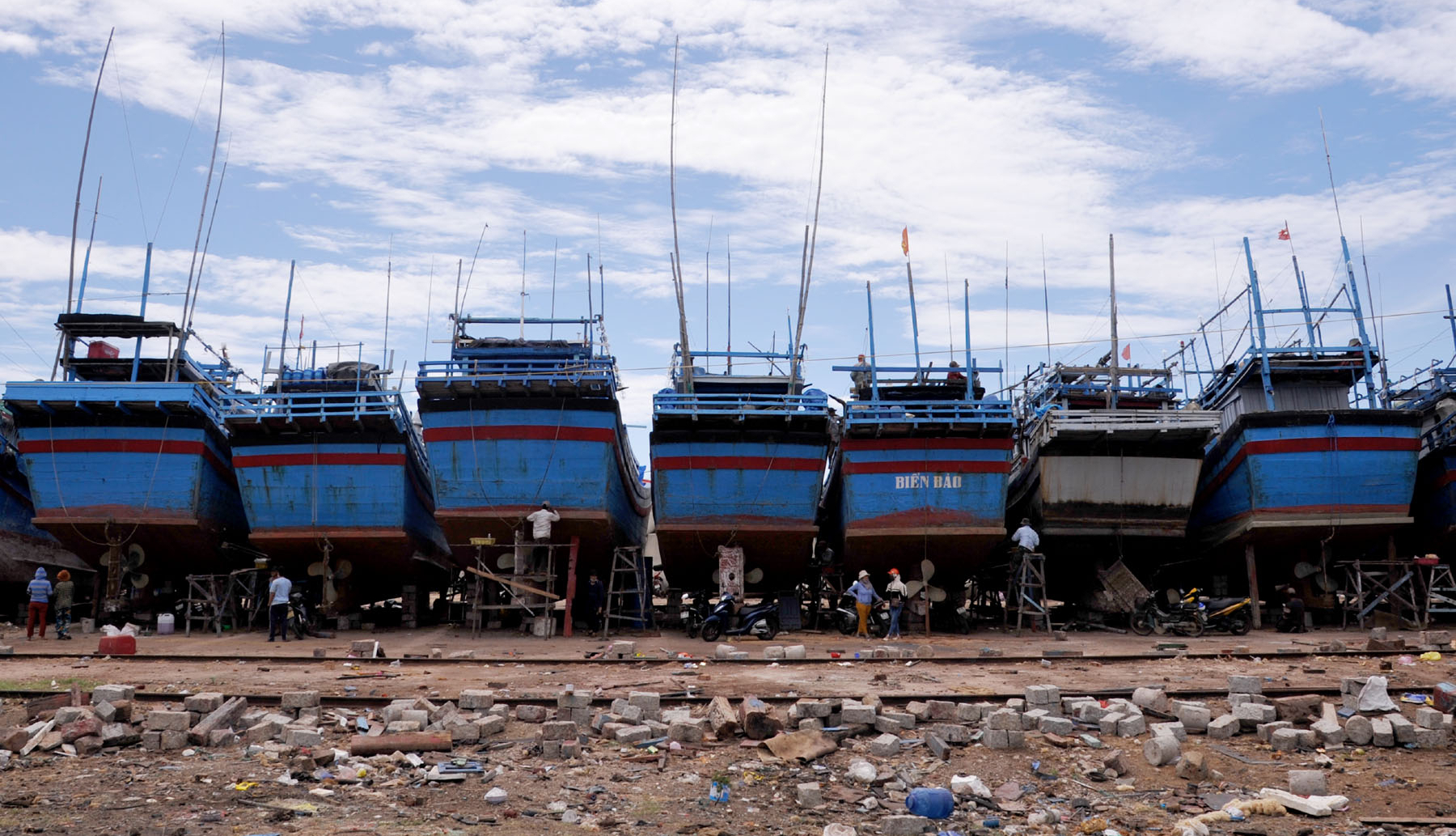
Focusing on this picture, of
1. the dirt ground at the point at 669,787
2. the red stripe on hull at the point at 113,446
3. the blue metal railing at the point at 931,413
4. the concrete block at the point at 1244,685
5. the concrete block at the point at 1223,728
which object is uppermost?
the blue metal railing at the point at 931,413

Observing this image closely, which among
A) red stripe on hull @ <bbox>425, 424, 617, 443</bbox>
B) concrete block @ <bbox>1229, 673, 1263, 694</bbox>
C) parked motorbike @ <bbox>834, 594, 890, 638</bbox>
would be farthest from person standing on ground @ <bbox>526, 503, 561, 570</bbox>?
concrete block @ <bbox>1229, 673, 1263, 694</bbox>

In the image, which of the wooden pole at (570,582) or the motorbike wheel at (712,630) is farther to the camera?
the wooden pole at (570,582)

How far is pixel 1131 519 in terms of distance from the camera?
22656 millimetres

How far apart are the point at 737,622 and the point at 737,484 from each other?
2.83 meters

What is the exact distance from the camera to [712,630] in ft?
64.5

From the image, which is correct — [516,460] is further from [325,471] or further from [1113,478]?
[1113,478]

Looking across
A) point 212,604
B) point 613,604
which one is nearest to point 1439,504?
point 613,604

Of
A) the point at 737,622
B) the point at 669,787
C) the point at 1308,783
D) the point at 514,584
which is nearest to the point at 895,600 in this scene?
the point at 737,622

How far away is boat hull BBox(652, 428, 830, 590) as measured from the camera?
21.4 meters

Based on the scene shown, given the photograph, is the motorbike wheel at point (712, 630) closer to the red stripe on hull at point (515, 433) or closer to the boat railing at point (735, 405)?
the boat railing at point (735, 405)

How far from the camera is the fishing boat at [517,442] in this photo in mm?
20891

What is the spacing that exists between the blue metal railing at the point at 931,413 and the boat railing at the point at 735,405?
2.49 feet

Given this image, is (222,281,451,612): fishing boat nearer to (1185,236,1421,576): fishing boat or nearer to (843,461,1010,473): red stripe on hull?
(843,461,1010,473): red stripe on hull

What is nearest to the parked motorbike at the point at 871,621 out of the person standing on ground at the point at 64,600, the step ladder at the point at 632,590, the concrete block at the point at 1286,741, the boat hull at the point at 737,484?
the boat hull at the point at 737,484
